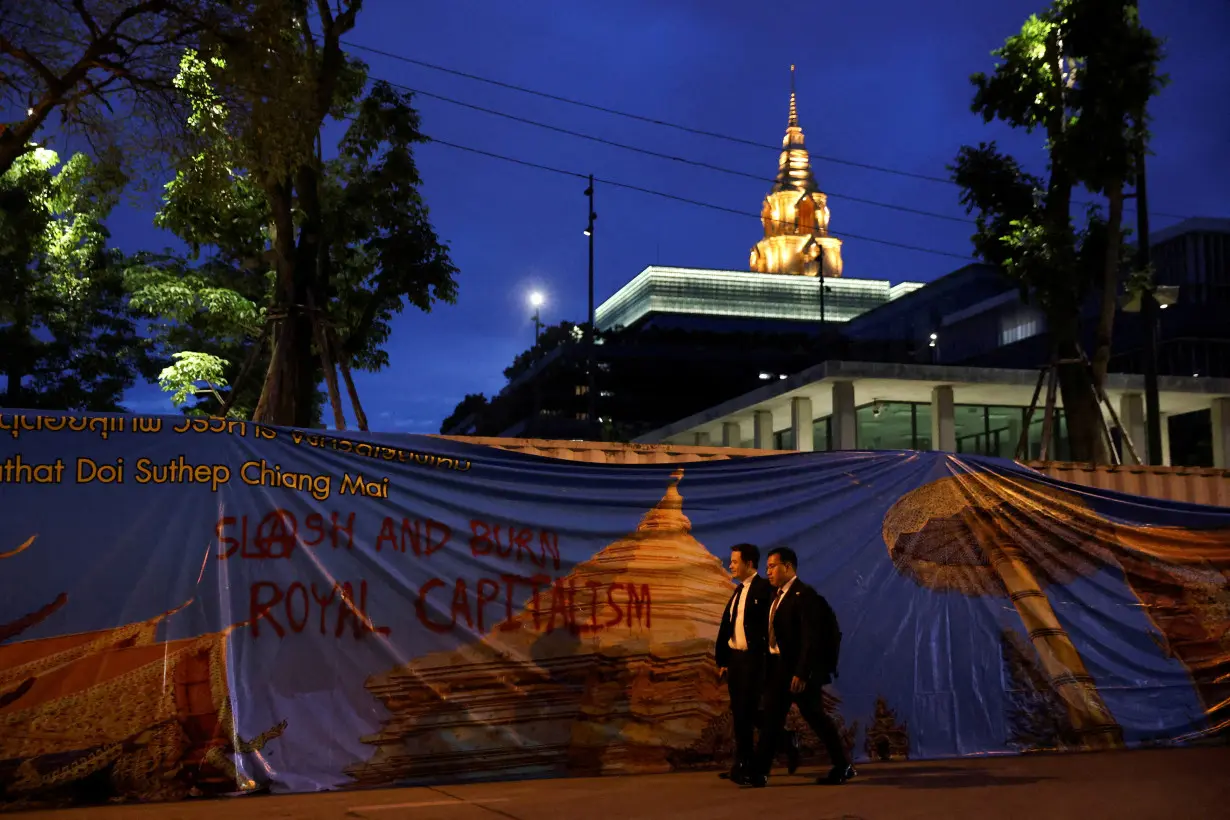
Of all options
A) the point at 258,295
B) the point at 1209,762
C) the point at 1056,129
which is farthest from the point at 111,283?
the point at 1209,762

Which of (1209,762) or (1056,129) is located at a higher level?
(1056,129)

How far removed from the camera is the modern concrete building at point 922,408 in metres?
29.2

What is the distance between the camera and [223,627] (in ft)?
24.9

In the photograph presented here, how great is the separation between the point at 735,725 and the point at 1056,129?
12.2 metres

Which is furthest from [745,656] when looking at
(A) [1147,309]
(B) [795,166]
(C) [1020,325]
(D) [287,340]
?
(B) [795,166]

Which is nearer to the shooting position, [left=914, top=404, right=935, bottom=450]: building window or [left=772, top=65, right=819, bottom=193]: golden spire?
[left=914, top=404, right=935, bottom=450]: building window

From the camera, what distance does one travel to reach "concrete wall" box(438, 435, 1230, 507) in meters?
9.35

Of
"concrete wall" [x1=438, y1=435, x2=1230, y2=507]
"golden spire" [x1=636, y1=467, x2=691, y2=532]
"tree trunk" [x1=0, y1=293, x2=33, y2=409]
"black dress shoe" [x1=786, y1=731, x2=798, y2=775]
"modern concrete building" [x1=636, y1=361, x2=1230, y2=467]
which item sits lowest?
"black dress shoe" [x1=786, y1=731, x2=798, y2=775]

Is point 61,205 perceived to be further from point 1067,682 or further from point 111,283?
point 1067,682

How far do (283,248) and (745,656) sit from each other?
8541 mm

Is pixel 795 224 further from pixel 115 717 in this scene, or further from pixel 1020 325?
pixel 115 717

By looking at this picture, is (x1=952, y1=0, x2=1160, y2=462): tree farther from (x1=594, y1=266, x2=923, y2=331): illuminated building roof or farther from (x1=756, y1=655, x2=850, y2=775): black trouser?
(x1=594, y1=266, x2=923, y2=331): illuminated building roof

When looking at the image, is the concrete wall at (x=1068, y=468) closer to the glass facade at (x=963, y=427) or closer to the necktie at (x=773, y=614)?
the necktie at (x=773, y=614)

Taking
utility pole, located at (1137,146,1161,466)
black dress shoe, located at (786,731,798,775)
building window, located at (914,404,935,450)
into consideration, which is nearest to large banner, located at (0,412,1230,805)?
black dress shoe, located at (786,731,798,775)
